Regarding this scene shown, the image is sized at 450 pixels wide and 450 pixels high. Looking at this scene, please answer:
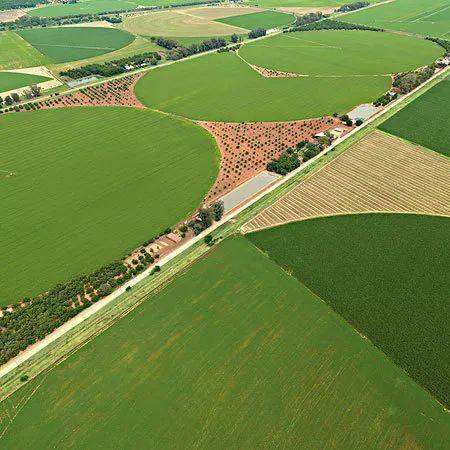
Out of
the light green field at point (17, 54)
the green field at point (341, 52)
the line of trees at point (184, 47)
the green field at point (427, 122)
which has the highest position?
the light green field at point (17, 54)

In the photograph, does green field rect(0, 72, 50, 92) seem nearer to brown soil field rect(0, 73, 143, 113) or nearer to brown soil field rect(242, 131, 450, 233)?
brown soil field rect(0, 73, 143, 113)

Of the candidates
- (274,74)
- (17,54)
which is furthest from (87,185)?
(17,54)

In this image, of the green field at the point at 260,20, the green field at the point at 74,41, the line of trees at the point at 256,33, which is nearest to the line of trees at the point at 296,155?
the line of trees at the point at 256,33

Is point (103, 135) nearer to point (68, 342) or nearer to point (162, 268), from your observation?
point (162, 268)

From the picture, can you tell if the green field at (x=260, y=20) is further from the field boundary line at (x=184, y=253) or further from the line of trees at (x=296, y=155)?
the line of trees at (x=296, y=155)

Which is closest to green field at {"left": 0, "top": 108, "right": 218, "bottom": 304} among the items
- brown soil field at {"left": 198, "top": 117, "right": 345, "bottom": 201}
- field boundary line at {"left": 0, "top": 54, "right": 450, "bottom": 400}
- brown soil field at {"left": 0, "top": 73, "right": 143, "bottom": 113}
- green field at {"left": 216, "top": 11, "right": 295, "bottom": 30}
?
brown soil field at {"left": 198, "top": 117, "right": 345, "bottom": 201}

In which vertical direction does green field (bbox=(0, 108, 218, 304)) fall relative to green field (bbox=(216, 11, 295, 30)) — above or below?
above
